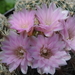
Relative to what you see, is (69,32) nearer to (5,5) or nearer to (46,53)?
(46,53)

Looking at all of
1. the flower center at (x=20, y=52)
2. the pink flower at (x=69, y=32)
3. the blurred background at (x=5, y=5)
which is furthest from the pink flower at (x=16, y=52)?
the blurred background at (x=5, y=5)

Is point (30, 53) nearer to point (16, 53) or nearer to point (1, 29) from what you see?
point (16, 53)

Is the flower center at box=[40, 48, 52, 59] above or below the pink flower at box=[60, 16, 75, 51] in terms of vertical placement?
below

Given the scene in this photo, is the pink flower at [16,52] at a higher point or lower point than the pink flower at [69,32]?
lower

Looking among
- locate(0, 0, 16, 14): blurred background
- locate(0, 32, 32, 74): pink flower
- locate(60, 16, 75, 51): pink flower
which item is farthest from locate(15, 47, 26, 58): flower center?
locate(0, 0, 16, 14): blurred background

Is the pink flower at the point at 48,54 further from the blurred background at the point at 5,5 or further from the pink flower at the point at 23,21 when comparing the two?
the blurred background at the point at 5,5

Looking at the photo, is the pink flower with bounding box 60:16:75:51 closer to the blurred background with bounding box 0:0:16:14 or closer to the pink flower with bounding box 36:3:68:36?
the pink flower with bounding box 36:3:68:36
